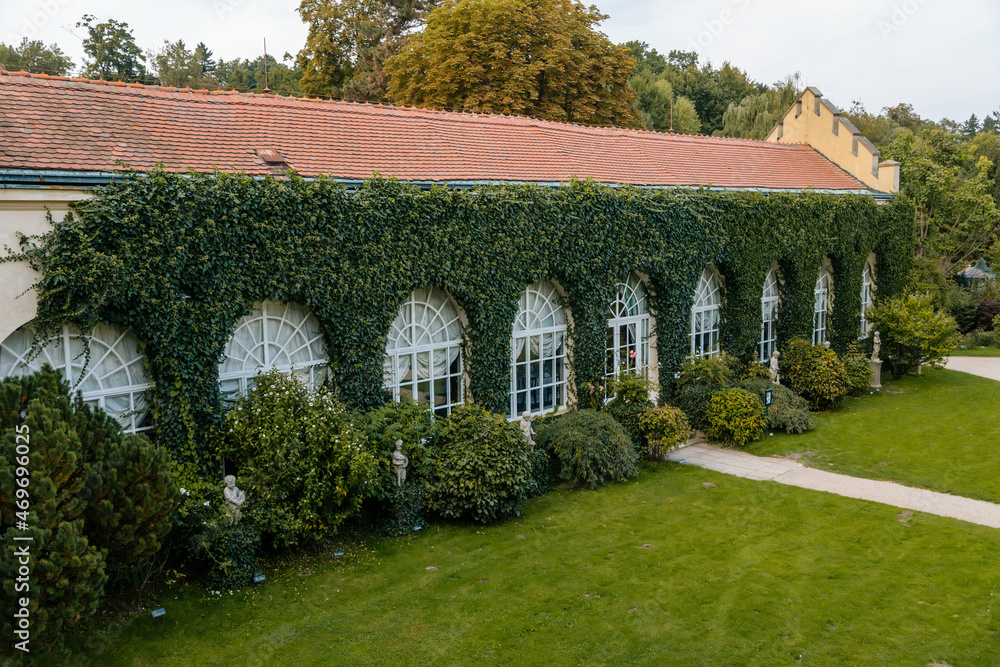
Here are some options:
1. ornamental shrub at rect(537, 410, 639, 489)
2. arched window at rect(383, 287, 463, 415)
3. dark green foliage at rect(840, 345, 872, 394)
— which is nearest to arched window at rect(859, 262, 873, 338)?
dark green foliage at rect(840, 345, 872, 394)

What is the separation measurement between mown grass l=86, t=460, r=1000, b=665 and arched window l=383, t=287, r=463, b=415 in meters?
2.58

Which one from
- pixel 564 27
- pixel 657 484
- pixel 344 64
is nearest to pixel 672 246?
pixel 657 484

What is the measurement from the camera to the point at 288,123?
12898mm

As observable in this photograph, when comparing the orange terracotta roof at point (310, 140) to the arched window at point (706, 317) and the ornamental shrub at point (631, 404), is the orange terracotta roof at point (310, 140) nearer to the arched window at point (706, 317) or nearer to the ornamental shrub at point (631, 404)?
the arched window at point (706, 317)

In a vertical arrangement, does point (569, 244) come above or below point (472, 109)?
below

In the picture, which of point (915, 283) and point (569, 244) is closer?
point (569, 244)

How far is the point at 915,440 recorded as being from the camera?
15.5 m

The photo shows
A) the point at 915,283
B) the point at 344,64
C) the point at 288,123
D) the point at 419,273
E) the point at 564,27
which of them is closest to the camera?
the point at 419,273

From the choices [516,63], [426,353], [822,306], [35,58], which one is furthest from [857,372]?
[35,58]

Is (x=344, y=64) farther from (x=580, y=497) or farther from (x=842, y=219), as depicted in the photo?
(x=580, y=497)

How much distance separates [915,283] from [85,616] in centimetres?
2554

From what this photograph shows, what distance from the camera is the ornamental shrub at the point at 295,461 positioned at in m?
9.34

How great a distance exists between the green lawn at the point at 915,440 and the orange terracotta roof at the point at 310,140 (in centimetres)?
638

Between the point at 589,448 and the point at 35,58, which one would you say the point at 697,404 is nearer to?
the point at 589,448
